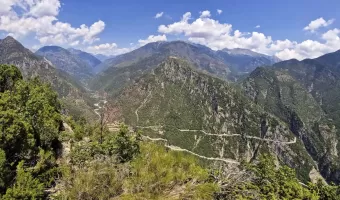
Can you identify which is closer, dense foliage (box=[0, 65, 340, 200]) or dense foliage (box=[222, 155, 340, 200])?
dense foliage (box=[0, 65, 340, 200])

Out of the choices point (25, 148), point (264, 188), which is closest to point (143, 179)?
point (264, 188)

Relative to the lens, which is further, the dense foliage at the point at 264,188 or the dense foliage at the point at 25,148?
the dense foliage at the point at 25,148

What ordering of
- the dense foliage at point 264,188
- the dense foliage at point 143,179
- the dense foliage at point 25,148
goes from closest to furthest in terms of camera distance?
the dense foliage at point 143,179, the dense foliage at point 264,188, the dense foliage at point 25,148

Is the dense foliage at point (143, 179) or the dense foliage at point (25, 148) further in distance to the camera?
the dense foliage at point (25, 148)

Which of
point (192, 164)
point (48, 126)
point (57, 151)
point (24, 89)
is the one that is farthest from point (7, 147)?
point (192, 164)

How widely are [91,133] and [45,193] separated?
19377mm

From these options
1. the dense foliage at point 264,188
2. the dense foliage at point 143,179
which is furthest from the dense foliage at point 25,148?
the dense foliage at point 264,188

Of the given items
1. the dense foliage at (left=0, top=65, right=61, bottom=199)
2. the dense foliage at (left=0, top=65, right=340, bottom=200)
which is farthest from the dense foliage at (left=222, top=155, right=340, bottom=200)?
the dense foliage at (left=0, top=65, right=61, bottom=199)

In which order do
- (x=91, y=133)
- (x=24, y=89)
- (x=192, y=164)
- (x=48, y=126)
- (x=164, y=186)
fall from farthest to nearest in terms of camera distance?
(x=91, y=133) → (x=24, y=89) → (x=48, y=126) → (x=192, y=164) → (x=164, y=186)

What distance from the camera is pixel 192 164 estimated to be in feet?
34.2

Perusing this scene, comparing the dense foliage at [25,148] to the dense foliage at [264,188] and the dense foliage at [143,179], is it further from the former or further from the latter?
the dense foliage at [264,188]

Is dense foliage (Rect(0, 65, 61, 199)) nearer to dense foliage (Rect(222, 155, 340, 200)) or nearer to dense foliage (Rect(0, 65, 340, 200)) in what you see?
dense foliage (Rect(0, 65, 340, 200))

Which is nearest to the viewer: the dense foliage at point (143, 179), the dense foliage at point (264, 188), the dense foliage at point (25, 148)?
the dense foliage at point (143, 179)

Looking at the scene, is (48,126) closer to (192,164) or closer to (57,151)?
(57,151)
